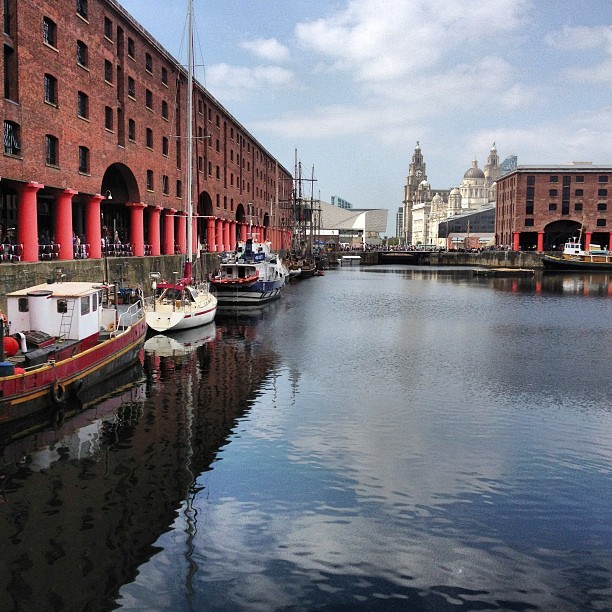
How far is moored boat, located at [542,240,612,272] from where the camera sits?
112125 mm

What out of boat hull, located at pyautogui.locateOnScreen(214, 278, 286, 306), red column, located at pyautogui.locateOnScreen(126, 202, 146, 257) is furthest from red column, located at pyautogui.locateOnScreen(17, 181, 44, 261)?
boat hull, located at pyautogui.locateOnScreen(214, 278, 286, 306)

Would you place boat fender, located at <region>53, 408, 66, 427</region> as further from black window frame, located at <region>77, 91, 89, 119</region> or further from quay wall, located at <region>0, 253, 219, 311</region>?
black window frame, located at <region>77, 91, 89, 119</region>

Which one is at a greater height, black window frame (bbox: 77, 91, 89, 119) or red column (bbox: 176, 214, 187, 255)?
black window frame (bbox: 77, 91, 89, 119)

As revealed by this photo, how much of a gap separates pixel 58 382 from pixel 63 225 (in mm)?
19808

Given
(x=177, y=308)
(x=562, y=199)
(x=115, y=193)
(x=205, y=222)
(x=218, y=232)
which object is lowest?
(x=177, y=308)

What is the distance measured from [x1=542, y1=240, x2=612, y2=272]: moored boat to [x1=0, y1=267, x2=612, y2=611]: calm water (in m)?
90.7

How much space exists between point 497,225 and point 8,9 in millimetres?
132330

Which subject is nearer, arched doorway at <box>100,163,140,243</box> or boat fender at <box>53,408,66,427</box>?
boat fender at <box>53,408,66,427</box>

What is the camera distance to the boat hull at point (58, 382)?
60.2 ft

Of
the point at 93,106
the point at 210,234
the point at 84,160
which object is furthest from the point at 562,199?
the point at 84,160

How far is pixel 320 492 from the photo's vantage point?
14.4m

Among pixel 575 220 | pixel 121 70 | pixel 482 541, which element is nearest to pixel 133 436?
pixel 482 541

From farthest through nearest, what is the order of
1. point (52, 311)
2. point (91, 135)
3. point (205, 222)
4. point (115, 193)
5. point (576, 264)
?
point (576, 264), point (205, 222), point (115, 193), point (91, 135), point (52, 311)

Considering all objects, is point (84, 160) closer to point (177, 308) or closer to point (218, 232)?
point (177, 308)
